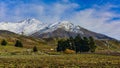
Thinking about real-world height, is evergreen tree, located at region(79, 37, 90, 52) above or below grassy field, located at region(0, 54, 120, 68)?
above

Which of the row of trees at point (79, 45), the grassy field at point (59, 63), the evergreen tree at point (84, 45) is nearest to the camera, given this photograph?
the grassy field at point (59, 63)

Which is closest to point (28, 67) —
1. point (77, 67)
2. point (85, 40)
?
point (77, 67)

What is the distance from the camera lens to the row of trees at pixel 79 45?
497ft

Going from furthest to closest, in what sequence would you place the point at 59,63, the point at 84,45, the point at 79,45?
1. the point at 79,45
2. the point at 84,45
3. the point at 59,63

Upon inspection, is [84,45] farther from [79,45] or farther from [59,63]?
[59,63]

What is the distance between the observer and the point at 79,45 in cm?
15350

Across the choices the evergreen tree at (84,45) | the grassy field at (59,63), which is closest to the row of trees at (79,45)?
the evergreen tree at (84,45)

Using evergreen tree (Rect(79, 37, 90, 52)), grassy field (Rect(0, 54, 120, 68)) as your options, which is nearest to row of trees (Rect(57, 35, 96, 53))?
evergreen tree (Rect(79, 37, 90, 52))

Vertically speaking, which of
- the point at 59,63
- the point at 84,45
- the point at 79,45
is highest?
the point at 79,45

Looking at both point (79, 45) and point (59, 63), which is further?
point (79, 45)

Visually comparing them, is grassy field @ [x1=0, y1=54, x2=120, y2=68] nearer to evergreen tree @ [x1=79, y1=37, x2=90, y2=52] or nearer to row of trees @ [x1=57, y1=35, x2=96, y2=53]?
evergreen tree @ [x1=79, y1=37, x2=90, y2=52]

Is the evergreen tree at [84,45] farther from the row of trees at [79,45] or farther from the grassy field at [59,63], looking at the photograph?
the grassy field at [59,63]

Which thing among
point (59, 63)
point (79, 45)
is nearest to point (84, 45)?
point (79, 45)

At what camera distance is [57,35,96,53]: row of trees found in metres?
152
